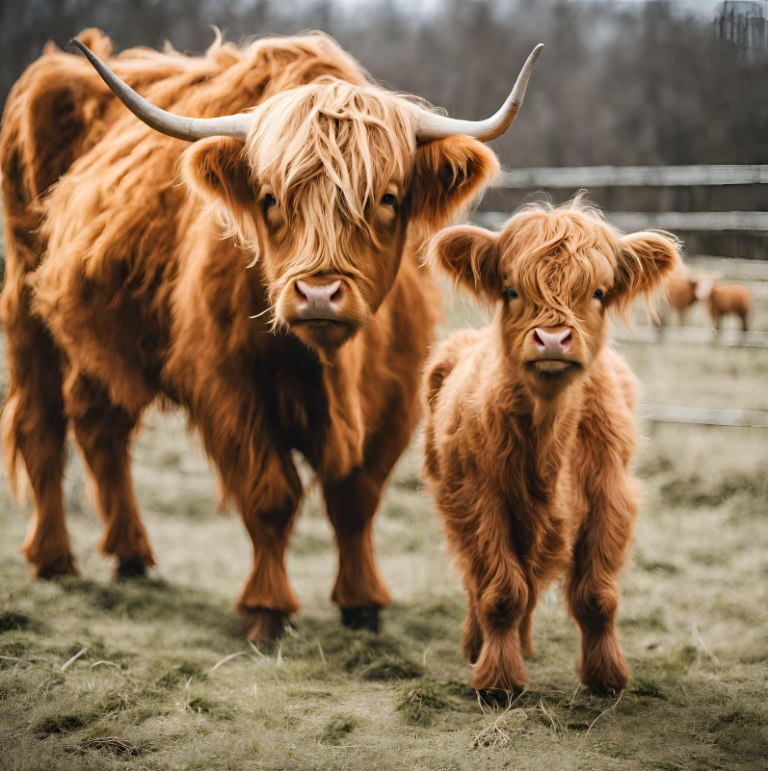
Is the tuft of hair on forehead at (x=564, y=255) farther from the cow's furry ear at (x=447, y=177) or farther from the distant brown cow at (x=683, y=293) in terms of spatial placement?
the distant brown cow at (x=683, y=293)

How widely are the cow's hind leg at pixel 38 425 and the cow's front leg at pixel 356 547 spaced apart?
146 cm

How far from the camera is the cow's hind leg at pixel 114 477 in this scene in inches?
157

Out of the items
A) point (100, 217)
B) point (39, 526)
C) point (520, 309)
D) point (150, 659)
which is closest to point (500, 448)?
point (520, 309)

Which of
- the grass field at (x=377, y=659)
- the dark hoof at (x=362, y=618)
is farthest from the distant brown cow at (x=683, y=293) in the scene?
the dark hoof at (x=362, y=618)

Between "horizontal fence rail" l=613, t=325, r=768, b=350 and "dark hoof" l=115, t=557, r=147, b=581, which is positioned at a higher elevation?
"horizontal fence rail" l=613, t=325, r=768, b=350

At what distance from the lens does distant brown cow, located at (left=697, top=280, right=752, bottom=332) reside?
6051 millimetres

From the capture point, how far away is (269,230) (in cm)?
270

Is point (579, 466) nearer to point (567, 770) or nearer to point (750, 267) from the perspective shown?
point (567, 770)

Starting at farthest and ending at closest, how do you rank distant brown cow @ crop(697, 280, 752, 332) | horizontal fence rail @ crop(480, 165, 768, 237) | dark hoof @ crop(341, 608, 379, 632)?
distant brown cow @ crop(697, 280, 752, 332), horizontal fence rail @ crop(480, 165, 768, 237), dark hoof @ crop(341, 608, 379, 632)

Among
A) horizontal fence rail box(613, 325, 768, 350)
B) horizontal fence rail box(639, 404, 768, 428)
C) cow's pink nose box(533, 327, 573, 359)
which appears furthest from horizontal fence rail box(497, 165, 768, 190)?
cow's pink nose box(533, 327, 573, 359)

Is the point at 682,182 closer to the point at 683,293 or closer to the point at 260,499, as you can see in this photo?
the point at 683,293

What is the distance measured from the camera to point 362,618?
11.3 ft

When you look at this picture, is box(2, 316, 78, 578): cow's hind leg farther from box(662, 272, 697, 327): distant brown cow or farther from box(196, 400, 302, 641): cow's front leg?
box(662, 272, 697, 327): distant brown cow

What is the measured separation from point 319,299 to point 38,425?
240 centimetres
